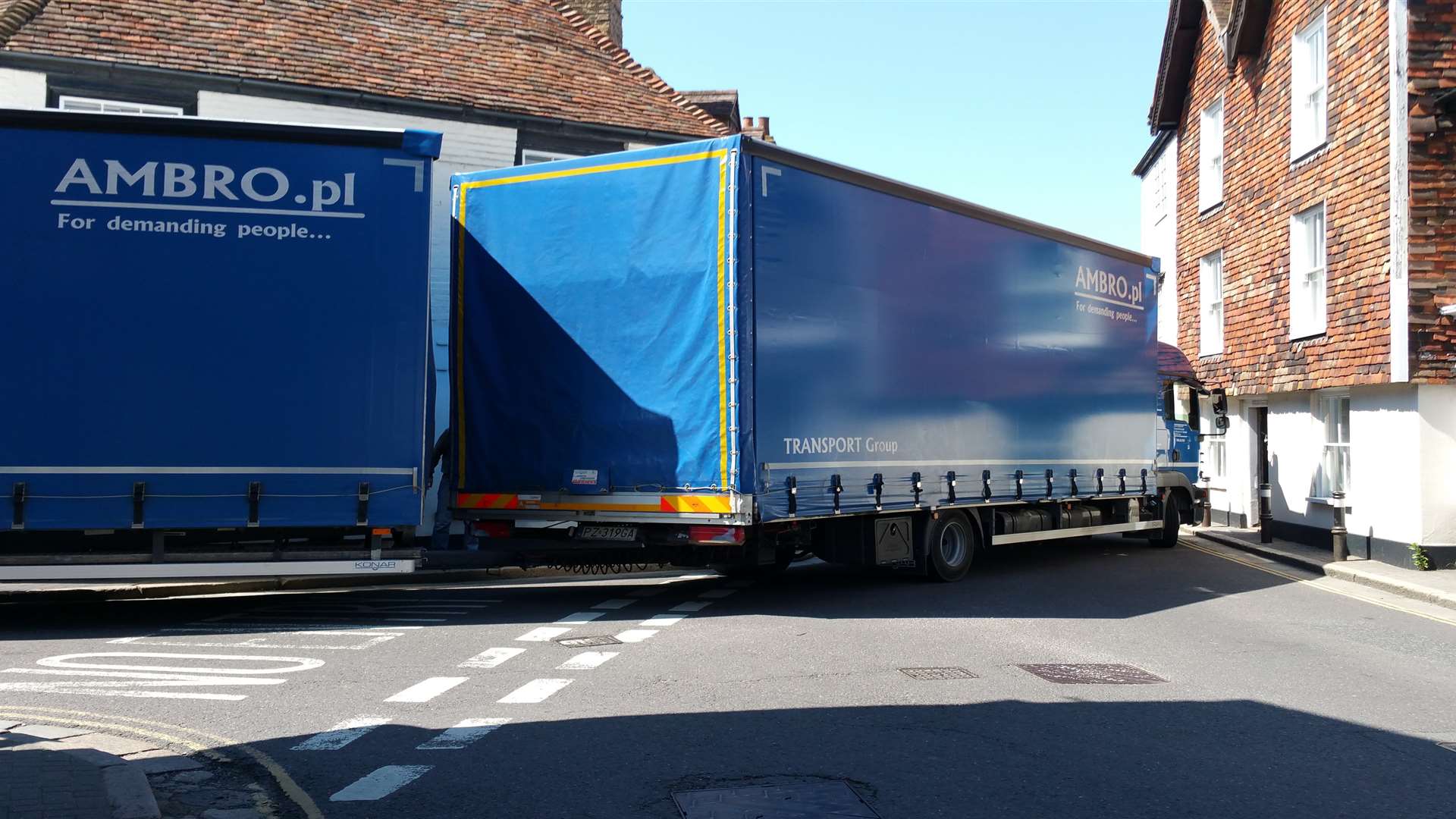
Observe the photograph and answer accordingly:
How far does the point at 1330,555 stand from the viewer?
18.4 meters

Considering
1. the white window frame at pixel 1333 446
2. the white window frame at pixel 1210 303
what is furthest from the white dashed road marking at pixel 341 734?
the white window frame at pixel 1210 303

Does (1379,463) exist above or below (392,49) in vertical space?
below

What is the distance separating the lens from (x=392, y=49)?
21.3 metres

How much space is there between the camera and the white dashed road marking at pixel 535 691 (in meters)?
7.56

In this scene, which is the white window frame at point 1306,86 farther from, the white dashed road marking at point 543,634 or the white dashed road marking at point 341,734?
the white dashed road marking at point 341,734

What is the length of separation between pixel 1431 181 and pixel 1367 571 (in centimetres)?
504

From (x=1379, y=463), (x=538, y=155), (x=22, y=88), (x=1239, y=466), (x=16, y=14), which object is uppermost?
(x=16, y=14)

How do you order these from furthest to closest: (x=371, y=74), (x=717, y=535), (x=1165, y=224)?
1. (x=1165, y=224)
2. (x=371, y=74)
3. (x=717, y=535)

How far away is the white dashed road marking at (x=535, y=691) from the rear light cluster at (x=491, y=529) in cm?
397

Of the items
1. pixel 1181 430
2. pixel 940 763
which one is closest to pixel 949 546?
pixel 1181 430

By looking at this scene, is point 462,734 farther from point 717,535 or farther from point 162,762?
point 717,535

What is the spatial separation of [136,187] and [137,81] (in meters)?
9.82

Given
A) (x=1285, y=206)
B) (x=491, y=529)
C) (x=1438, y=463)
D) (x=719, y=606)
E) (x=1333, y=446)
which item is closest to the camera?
(x=491, y=529)

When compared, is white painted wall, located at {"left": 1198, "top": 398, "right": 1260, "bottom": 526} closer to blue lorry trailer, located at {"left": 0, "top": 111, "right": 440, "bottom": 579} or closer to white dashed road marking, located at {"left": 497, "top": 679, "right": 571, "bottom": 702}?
blue lorry trailer, located at {"left": 0, "top": 111, "right": 440, "bottom": 579}
